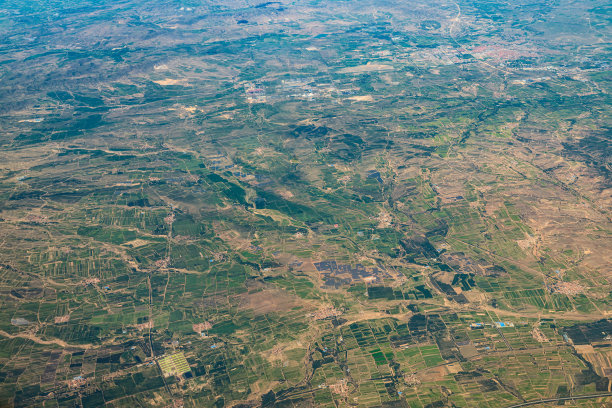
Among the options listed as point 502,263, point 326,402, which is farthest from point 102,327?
point 502,263

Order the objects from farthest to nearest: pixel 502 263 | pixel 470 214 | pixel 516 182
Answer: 1. pixel 516 182
2. pixel 470 214
3. pixel 502 263

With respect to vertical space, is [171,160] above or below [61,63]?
below

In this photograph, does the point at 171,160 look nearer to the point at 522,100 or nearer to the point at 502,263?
the point at 502,263

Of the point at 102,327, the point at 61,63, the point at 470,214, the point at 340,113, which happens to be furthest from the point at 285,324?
the point at 61,63

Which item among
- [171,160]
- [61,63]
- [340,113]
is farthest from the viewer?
[61,63]

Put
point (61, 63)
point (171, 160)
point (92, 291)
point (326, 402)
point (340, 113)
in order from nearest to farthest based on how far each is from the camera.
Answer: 1. point (326, 402)
2. point (92, 291)
3. point (171, 160)
4. point (340, 113)
5. point (61, 63)

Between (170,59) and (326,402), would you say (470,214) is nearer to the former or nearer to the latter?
(326,402)

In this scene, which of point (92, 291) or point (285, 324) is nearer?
point (285, 324)

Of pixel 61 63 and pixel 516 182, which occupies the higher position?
pixel 61 63

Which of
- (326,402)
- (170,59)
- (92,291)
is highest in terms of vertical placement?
(170,59)
